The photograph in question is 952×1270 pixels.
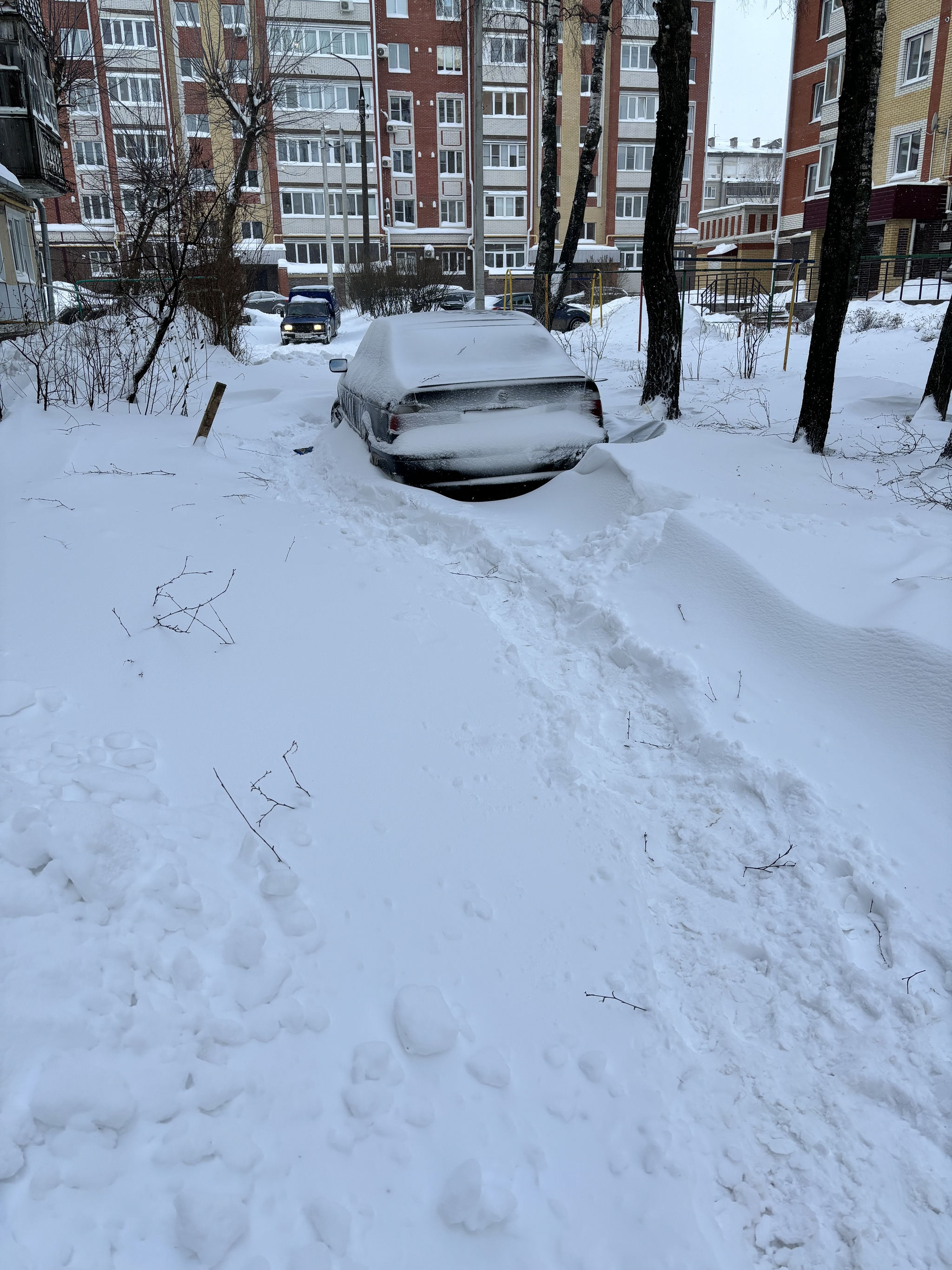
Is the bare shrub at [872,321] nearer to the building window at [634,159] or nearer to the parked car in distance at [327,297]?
the parked car in distance at [327,297]

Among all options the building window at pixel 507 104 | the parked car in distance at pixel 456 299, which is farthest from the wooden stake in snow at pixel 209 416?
the building window at pixel 507 104

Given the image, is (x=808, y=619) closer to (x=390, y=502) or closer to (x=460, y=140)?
(x=390, y=502)

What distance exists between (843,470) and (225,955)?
6319mm

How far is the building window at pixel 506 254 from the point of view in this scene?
52094 mm

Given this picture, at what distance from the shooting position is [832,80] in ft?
116

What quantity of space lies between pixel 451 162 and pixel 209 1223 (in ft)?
190

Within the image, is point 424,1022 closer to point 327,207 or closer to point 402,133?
point 327,207

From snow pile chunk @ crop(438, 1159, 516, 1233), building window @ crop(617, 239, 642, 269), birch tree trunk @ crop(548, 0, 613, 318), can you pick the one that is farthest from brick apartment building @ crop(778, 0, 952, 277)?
snow pile chunk @ crop(438, 1159, 516, 1233)

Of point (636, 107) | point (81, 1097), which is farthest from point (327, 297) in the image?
point (636, 107)

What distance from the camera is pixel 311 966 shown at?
2367mm

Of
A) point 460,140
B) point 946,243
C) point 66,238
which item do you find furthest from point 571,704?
point 460,140

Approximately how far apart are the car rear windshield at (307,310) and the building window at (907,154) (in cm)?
2262

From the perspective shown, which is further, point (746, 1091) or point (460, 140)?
point (460, 140)

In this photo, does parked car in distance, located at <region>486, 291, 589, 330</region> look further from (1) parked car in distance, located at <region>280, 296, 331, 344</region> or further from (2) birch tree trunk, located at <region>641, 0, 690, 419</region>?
(2) birch tree trunk, located at <region>641, 0, 690, 419</region>
